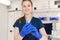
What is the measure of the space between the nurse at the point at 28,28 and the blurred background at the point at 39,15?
2.70 feet

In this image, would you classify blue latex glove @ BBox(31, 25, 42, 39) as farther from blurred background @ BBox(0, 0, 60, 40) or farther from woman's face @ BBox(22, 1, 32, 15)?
blurred background @ BBox(0, 0, 60, 40)

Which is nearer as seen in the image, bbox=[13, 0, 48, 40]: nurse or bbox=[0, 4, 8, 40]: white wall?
bbox=[13, 0, 48, 40]: nurse

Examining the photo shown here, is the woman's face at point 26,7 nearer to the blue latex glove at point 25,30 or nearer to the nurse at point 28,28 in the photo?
Answer: the nurse at point 28,28

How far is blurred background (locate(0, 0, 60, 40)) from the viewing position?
211 centimetres

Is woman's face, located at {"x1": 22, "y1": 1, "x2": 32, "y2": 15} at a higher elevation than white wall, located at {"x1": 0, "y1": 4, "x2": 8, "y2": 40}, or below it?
higher

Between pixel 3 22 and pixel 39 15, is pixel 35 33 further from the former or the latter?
pixel 3 22

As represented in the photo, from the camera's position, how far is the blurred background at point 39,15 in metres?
2.11

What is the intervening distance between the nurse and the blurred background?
82 centimetres

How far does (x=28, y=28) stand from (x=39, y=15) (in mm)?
1079

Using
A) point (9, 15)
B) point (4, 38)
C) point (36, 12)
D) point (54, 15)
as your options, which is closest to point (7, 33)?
point (4, 38)

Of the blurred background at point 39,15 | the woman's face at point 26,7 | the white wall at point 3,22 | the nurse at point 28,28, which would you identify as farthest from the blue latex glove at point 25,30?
the white wall at point 3,22

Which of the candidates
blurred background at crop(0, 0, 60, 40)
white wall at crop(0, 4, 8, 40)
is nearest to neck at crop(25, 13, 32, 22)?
blurred background at crop(0, 0, 60, 40)

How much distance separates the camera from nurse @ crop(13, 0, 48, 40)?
1153 mm

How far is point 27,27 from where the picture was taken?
1173 millimetres
